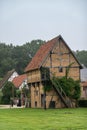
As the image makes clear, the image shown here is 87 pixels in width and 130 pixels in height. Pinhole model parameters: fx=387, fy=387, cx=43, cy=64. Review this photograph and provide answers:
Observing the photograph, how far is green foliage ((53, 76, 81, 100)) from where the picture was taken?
54.1 metres

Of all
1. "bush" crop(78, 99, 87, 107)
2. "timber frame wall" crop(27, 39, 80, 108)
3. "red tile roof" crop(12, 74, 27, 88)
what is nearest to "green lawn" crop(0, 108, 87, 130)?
"timber frame wall" crop(27, 39, 80, 108)

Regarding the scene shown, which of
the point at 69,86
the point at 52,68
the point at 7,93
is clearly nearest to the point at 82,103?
the point at 69,86

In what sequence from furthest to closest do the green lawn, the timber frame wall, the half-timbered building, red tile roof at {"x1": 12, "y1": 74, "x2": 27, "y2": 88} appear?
red tile roof at {"x1": 12, "y1": 74, "x2": 27, "y2": 88} → the timber frame wall → the half-timbered building → the green lawn

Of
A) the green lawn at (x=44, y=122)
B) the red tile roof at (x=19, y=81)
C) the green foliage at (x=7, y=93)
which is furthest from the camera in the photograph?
the red tile roof at (x=19, y=81)

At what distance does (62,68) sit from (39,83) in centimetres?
409

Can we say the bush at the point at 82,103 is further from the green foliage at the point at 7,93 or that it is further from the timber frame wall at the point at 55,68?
the green foliage at the point at 7,93

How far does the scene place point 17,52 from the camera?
141625 mm

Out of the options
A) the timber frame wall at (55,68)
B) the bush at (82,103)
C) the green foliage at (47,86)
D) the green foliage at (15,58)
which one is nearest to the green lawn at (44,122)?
the green foliage at (47,86)

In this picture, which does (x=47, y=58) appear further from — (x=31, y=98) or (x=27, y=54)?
(x=27, y=54)

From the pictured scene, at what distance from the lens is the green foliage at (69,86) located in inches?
2131

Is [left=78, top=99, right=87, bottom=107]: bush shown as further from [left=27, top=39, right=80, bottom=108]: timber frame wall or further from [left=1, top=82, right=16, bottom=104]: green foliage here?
[left=1, top=82, right=16, bottom=104]: green foliage

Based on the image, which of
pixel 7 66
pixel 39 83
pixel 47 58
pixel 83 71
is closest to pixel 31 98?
pixel 39 83

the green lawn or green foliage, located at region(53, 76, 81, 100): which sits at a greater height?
green foliage, located at region(53, 76, 81, 100)

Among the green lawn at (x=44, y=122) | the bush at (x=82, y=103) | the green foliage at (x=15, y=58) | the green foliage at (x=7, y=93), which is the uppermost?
the green foliage at (x=15, y=58)
